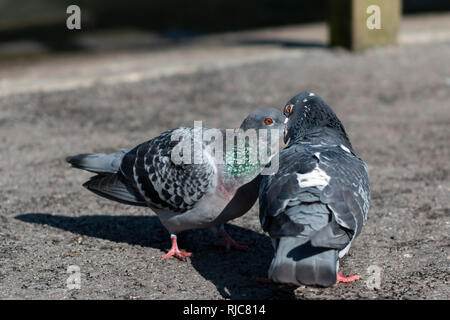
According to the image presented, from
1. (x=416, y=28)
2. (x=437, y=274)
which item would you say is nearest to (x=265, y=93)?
(x=416, y=28)

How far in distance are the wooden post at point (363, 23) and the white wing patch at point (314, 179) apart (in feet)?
21.8

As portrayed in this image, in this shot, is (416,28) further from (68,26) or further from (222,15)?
(68,26)

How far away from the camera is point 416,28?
11695 millimetres

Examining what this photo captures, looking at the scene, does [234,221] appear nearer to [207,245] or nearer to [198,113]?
Answer: [207,245]

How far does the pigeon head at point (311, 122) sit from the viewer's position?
440 cm

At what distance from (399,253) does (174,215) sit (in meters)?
1.42

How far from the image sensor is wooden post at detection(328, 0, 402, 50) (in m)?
10.1

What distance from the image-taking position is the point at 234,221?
17.4 ft

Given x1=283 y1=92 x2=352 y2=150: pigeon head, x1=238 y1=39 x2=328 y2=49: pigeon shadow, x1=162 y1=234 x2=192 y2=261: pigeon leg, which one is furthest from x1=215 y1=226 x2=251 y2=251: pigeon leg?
x1=238 y1=39 x2=328 y2=49: pigeon shadow

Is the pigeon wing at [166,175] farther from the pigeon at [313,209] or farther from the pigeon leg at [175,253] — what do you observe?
the pigeon at [313,209]

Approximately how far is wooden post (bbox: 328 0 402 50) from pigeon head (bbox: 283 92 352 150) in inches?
228

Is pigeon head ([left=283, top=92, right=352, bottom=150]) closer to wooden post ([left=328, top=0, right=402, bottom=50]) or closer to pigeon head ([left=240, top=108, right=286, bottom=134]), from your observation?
pigeon head ([left=240, top=108, right=286, bottom=134])

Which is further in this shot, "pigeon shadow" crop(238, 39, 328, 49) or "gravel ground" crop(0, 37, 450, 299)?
"pigeon shadow" crop(238, 39, 328, 49)

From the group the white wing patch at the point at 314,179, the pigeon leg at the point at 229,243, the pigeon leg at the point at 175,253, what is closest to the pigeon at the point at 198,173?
the pigeon leg at the point at 175,253
